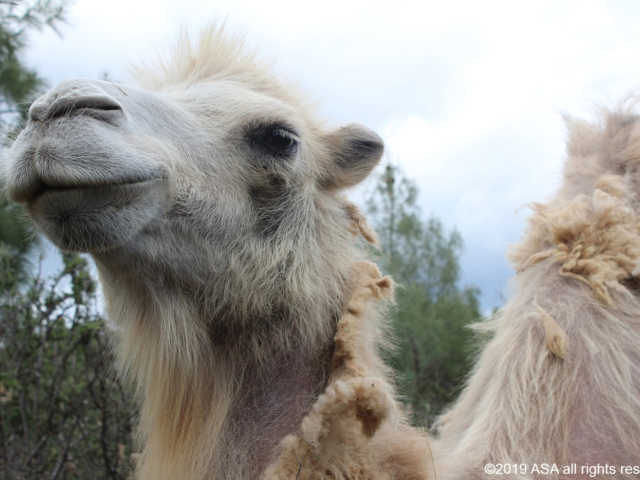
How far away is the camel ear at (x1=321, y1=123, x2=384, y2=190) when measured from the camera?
261 cm

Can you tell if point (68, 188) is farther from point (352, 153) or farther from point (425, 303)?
point (425, 303)

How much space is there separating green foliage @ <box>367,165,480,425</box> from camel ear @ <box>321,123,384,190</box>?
30 cm

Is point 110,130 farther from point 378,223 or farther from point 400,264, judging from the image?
point 378,223

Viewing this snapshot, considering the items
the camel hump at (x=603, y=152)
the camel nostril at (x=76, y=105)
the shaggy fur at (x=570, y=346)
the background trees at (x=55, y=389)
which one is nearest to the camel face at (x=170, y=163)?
the camel nostril at (x=76, y=105)

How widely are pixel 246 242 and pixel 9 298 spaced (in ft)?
12.4

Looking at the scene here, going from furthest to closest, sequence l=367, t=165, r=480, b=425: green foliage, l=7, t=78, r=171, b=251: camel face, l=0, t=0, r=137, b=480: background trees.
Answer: l=367, t=165, r=480, b=425: green foliage < l=0, t=0, r=137, b=480: background trees < l=7, t=78, r=171, b=251: camel face

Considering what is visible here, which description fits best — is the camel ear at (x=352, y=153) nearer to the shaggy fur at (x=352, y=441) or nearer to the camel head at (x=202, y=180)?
the camel head at (x=202, y=180)

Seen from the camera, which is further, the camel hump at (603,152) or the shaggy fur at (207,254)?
the camel hump at (603,152)

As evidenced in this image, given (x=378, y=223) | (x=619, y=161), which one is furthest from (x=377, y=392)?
(x=378, y=223)

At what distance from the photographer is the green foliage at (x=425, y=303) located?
875cm

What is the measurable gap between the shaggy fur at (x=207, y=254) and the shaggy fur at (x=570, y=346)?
54 cm

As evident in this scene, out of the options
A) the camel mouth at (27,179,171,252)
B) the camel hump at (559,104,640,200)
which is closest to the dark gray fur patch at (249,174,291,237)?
the camel mouth at (27,179,171,252)

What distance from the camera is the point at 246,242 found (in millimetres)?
2088

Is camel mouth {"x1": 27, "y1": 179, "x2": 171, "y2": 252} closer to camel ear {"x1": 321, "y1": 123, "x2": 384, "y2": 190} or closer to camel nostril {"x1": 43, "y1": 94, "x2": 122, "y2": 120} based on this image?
camel nostril {"x1": 43, "y1": 94, "x2": 122, "y2": 120}
